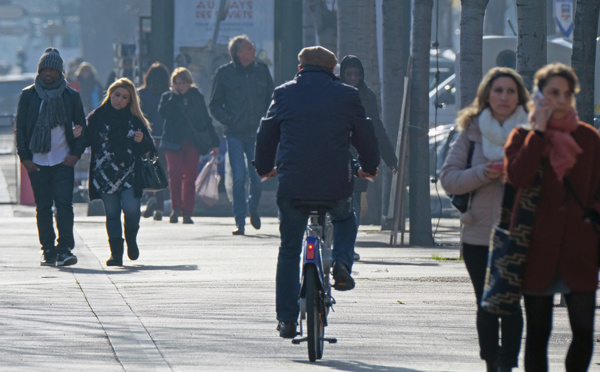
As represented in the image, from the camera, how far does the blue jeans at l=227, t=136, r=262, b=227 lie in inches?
621

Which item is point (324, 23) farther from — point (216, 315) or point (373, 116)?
point (216, 315)

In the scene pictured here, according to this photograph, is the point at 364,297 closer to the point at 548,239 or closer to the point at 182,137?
the point at 548,239

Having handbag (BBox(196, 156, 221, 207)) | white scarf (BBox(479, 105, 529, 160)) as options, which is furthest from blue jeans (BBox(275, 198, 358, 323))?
handbag (BBox(196, 156, 221, 207))

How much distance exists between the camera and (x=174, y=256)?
13.4 meters

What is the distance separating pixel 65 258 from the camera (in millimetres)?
12445

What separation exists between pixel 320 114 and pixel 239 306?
2.19 metres

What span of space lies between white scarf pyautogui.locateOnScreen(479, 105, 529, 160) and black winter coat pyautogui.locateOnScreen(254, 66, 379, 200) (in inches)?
46.4

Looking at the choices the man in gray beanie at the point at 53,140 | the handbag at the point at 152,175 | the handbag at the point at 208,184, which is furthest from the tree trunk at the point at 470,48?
the handbag at the point at 208,184

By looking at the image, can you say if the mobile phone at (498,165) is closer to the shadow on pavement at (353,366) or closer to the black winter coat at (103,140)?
the shadow on pavement at (353,366)

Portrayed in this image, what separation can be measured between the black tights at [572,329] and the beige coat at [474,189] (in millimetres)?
706

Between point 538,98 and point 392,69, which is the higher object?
point 538,98

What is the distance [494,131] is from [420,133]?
786 cm

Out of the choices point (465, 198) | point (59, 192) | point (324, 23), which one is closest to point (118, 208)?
point (59, 192)

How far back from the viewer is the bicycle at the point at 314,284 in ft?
25.3
